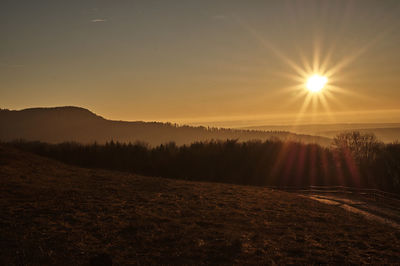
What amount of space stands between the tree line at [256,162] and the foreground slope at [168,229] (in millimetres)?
41963

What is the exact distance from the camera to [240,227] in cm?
2009

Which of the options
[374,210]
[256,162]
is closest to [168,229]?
[374,210]

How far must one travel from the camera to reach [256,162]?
79.8 meters

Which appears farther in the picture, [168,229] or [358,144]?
[358,144]

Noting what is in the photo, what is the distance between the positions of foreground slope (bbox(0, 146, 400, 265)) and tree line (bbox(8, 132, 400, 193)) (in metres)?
42.0

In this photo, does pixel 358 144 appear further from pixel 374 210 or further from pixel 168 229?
pixel 168 229

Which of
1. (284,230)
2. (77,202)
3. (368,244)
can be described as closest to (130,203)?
(77,202)

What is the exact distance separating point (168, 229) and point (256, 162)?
208 feet

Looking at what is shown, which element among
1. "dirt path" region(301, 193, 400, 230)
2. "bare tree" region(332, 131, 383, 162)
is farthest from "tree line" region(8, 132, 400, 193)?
"dirt path" region(301, 193, 400, 230)

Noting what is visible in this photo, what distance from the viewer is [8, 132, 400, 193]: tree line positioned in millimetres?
70812

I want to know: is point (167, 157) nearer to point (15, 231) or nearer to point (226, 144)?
point (226, 144)

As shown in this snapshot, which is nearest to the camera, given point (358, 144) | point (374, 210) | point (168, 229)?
point (168, 229)

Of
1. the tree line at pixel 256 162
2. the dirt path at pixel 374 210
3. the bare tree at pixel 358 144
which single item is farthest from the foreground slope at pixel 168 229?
the bare tree at pixel 358 144

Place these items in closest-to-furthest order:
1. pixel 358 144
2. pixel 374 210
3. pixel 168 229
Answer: pixel 168 229, pixel 374 210, pixel 358 144
